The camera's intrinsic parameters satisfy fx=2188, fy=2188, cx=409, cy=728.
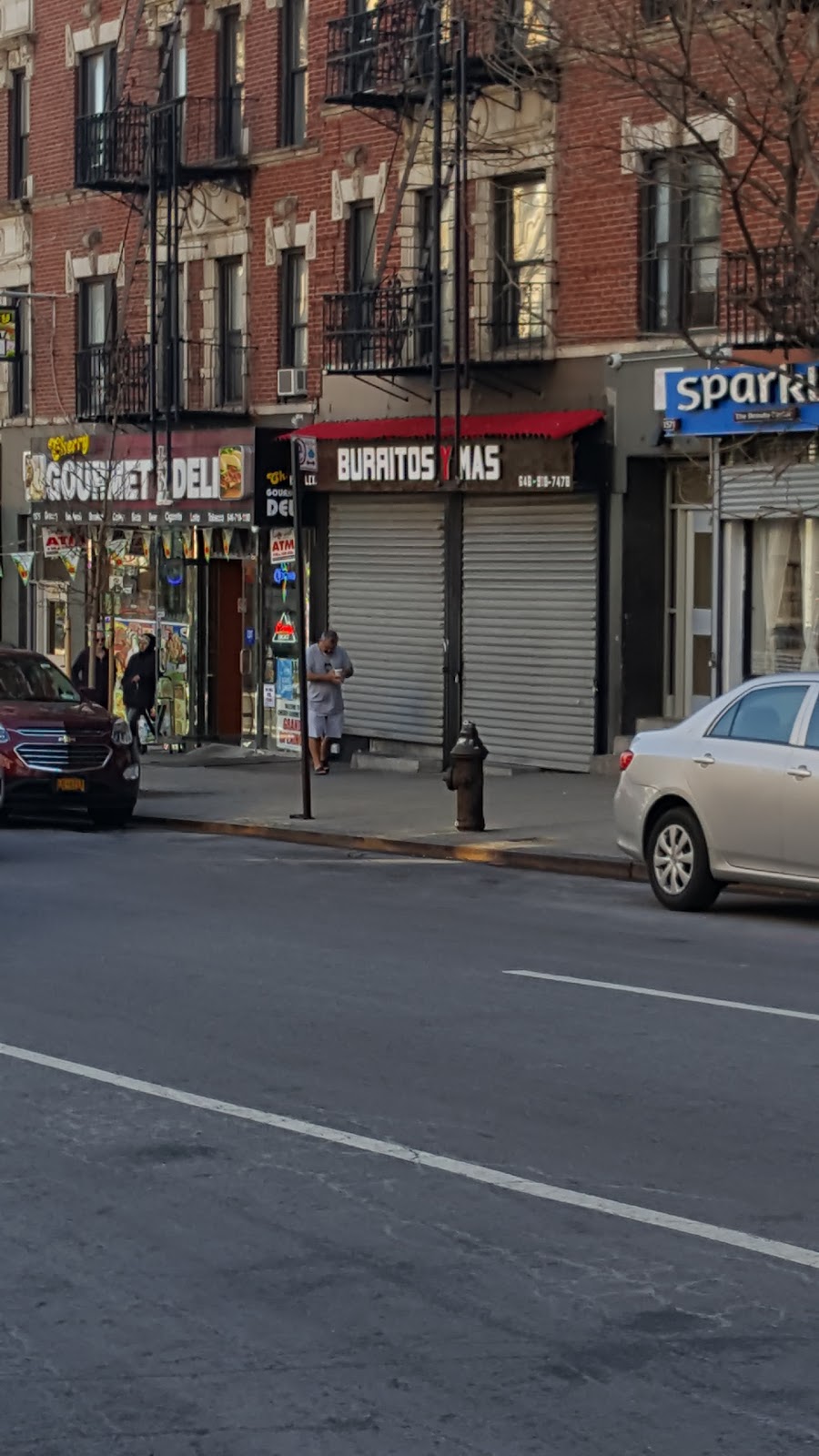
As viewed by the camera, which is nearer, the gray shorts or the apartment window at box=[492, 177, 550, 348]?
the apartment window at box=[492, 177, 550, 348]

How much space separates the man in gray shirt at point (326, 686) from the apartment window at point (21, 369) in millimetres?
11137

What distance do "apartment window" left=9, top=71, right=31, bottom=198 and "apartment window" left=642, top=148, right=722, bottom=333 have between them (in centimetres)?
1502

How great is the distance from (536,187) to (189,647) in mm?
9217

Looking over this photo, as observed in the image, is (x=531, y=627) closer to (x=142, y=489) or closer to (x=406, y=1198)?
(x=142, y=489)

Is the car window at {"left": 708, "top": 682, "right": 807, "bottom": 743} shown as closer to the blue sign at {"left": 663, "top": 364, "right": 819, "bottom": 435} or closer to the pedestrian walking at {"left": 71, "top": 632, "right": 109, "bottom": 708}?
the blue sign at {"left": 663, "top": 364, "right": 819, "bottom": 435}

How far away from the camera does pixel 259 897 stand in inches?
591

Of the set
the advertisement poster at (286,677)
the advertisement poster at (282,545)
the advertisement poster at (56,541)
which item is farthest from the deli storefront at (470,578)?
the advertisement poster at (56,541)

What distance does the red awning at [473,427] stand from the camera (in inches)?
935

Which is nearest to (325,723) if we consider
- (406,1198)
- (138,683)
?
(138,683)

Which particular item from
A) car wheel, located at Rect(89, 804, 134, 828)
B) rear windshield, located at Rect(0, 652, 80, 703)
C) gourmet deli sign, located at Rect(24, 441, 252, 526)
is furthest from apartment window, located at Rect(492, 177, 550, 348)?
car wheel, located at Rect(89, 804, 134, 828)

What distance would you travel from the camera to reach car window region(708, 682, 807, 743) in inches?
543

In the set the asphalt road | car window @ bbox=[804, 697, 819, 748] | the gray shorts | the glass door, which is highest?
the glass door

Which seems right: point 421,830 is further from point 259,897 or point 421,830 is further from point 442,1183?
point 442,1183

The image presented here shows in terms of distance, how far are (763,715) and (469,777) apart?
18.4 ft
